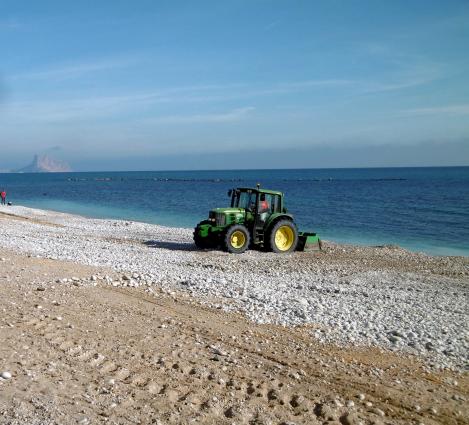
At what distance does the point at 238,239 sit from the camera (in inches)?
662

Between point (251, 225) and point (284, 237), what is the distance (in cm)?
131

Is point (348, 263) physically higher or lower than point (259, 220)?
lower

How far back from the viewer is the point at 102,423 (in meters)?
4.92

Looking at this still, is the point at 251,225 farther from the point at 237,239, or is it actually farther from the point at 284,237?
the point at 284,237

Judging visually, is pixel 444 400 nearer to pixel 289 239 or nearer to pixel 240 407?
pixel 240 407

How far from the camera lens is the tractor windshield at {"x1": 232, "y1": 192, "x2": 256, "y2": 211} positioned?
17297mm

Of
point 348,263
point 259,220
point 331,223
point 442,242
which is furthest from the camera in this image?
point 331,223

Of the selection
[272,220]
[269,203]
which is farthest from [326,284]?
[269,203]

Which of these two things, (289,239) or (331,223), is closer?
(289,239)

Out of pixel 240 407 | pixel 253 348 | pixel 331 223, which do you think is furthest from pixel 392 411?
pixel 331 223

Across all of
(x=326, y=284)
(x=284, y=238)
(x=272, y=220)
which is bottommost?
(x=326, y=284)

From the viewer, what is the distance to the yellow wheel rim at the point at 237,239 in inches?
658

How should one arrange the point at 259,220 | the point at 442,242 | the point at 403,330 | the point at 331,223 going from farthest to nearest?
1. the point at 331,223
2. the point at 442,242
3. the point at 259,220
4. the point at 403,330

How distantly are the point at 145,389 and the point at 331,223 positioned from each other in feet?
97.6
